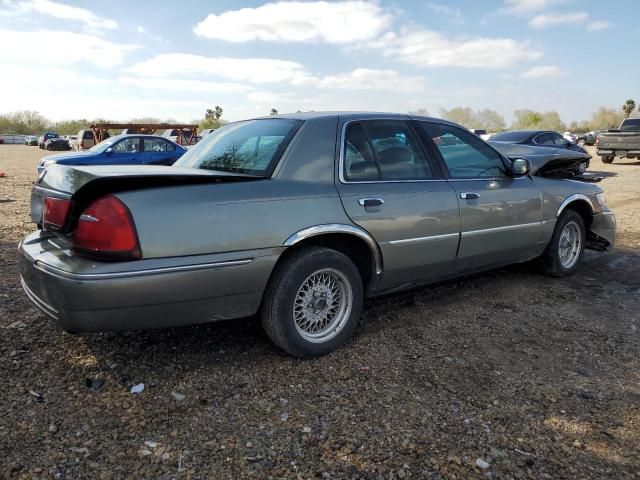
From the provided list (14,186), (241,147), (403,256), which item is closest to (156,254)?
(241,147)

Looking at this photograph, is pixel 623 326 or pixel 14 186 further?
pixel 14 186

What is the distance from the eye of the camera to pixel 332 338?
3279 millimetres

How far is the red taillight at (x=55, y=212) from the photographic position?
2779 mm

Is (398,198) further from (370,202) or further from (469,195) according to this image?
(469,195)

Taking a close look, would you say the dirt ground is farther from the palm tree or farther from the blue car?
the palm tree

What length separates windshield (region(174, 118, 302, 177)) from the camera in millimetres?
3201

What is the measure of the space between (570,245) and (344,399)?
11.5ft

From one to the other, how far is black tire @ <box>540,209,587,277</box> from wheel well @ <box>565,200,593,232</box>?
0.23 ft

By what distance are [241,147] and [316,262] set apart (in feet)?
3.36

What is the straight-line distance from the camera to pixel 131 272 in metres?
2.49

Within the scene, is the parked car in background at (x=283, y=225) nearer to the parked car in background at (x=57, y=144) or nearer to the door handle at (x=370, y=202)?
the door handle at (x=370, y=202)

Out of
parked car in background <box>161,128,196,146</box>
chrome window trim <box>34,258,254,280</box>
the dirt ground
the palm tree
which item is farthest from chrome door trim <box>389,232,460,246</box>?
the palm tree

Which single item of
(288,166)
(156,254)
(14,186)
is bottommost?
(14,186)

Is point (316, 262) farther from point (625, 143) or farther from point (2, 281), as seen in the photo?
point (625, 143)
